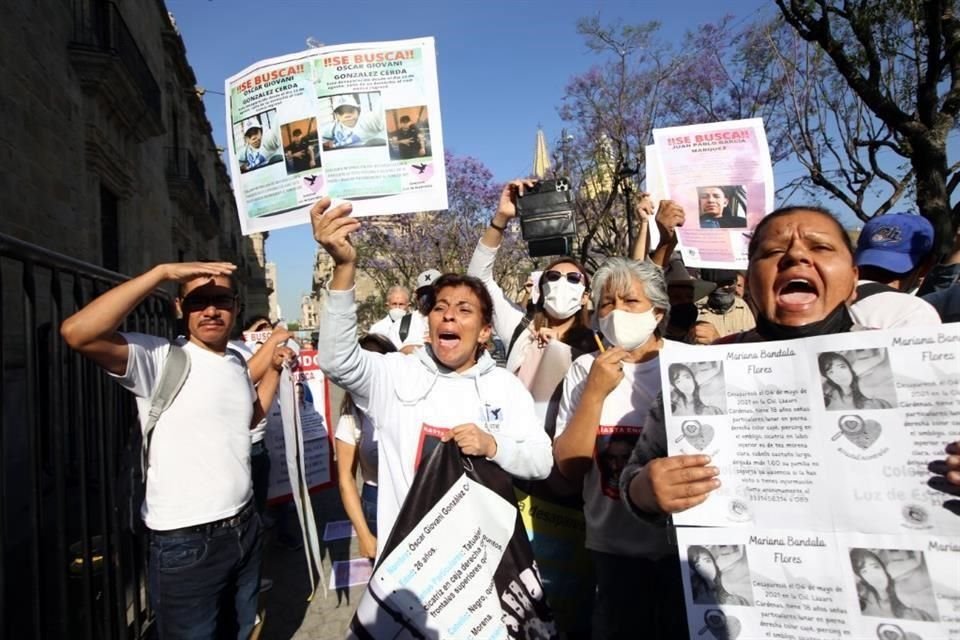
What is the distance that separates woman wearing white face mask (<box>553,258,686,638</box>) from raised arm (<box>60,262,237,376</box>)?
162 centimetres

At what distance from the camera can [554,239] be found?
3307 millimetres

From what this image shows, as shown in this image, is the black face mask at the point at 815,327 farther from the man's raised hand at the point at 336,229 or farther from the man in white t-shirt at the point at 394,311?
the man in white t-shirt at the point at 394,311

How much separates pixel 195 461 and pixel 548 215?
216 cm

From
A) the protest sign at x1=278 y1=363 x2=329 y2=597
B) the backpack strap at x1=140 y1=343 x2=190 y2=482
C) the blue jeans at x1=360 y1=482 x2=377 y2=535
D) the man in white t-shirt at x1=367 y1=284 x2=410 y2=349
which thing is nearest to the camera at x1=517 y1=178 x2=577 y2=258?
the protest sign at x1=278 y1=363 x2=329 y2=597

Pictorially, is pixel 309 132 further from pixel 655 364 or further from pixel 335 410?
pixel 335 410

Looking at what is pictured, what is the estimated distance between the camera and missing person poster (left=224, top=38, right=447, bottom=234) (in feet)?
7.74

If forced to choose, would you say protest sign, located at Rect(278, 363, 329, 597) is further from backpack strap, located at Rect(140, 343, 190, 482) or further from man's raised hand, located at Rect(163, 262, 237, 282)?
man's raised hand, located at Rect(163, 262, 237, 282)

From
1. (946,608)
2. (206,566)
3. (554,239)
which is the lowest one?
(206,566)

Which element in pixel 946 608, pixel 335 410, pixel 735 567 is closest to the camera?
pixel 946 608

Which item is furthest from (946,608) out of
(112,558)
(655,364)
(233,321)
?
(112,558)

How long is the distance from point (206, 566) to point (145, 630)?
154 centimetres

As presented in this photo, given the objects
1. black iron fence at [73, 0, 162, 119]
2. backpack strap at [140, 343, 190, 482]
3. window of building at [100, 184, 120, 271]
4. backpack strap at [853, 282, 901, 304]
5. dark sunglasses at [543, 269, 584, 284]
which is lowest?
backpack strap at [140, 343, 190, 482]

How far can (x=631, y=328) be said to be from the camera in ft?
7.42

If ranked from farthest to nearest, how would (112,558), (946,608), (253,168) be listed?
1. (112,558)
2. (253,168)
3. (946,608)
